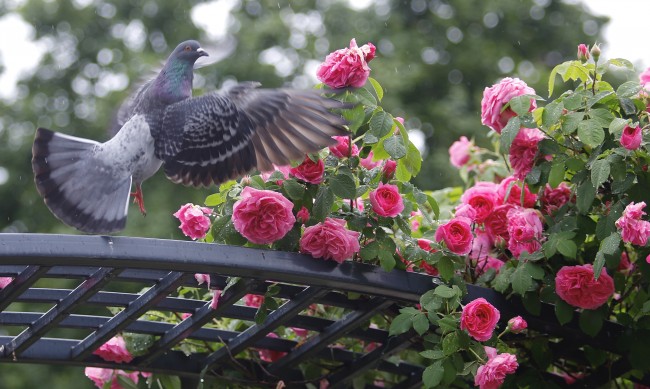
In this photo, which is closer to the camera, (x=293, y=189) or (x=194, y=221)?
(x=293, y=189)

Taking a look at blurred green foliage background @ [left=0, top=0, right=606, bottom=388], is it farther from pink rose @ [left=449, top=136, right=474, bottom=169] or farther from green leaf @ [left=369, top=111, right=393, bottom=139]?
green leaf @ [left=369, top=111, right=393, bottom=139]

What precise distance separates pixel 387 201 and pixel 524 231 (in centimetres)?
35

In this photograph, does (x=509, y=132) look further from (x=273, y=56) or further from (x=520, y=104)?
(x=273, y=56)

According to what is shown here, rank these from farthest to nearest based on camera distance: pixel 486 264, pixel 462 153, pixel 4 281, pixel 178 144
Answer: pixel 462 153 < pixel 486 264 < pixel 178 144 < pixel 4 281

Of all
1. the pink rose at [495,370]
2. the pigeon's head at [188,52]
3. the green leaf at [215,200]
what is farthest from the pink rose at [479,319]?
the pigeon's head at [188,52]

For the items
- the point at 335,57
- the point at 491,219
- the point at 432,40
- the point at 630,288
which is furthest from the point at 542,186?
the point at 432,40

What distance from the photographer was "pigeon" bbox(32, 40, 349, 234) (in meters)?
2.37

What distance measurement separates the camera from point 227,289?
2.43 meters

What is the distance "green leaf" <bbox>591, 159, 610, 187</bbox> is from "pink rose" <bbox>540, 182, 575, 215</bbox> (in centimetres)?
28

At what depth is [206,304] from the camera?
100.0 inches

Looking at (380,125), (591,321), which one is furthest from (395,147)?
(591,321)

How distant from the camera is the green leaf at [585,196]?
8.27 ft

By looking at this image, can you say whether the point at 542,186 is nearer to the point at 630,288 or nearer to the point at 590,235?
the point at 590,235

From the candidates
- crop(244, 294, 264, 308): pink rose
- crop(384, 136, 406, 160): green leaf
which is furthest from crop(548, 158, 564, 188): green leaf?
crop(244, 294, 264, 308): pink rose
